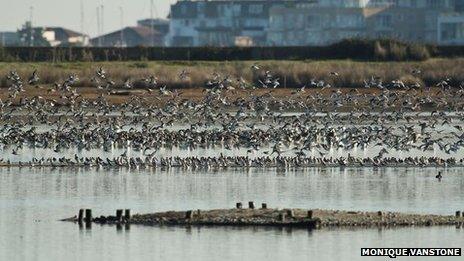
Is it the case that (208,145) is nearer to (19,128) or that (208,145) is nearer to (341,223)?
A: (19,128)

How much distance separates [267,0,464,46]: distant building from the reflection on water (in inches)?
4926

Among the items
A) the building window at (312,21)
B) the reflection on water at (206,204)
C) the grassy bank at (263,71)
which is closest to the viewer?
the reflection on water at (206,204)

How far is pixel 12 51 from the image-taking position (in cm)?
10712

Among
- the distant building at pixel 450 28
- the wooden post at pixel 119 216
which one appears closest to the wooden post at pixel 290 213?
the wooden post at pixel 119 216

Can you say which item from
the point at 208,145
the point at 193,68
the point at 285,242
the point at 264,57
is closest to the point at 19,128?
the point at 208,145

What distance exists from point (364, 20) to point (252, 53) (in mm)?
81019

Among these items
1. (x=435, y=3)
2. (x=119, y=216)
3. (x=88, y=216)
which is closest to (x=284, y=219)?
(x=119, y=216)

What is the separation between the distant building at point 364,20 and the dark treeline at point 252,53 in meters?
70.9

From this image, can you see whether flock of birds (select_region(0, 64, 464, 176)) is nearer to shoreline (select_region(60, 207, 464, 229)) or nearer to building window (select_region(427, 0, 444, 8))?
shoreline (select_region(60, 207, 464, 229))

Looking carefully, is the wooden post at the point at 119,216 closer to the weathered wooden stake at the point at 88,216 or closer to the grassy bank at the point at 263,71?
the weathered wooden stake at the point at 88,216

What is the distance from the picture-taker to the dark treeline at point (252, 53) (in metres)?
103

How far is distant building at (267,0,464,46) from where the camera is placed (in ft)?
596

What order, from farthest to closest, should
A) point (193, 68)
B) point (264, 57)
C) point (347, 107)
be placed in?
point (264, 57) → point (193, 68) → point (347, 107)

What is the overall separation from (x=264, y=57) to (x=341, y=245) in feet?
221
